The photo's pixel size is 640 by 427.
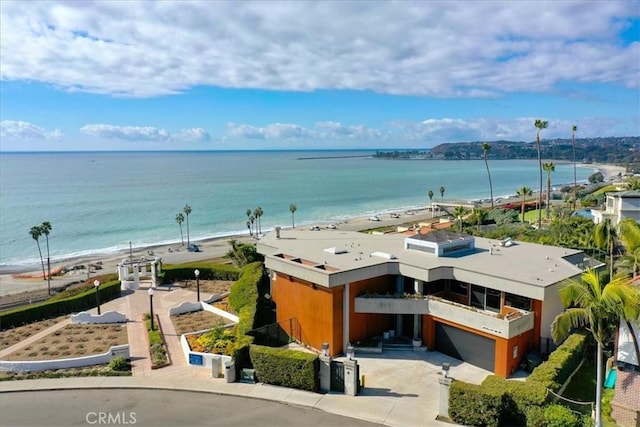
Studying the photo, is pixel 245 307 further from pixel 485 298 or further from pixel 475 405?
pixel 475 405

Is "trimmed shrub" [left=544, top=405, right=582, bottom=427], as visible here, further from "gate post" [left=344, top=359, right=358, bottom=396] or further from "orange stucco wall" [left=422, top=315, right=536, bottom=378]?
"gate post" [left=344, top=359, right=358, bottom=396]

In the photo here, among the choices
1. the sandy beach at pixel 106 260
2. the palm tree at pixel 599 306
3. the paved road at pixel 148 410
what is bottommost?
the sandy beach at pixel 106 260

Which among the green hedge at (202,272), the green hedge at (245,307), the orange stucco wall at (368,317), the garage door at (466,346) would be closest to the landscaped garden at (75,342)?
the green hedge at (245,307)

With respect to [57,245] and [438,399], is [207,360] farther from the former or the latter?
[57,245]

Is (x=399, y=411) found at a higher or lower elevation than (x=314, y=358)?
lower

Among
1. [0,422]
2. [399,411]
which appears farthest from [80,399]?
[399,411]

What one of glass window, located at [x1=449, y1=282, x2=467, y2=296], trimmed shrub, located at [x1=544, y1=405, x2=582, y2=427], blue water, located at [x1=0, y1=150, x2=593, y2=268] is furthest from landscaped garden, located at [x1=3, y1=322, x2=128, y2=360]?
blue water, located at [x1=0, y1=150, x2=593, y2=268]

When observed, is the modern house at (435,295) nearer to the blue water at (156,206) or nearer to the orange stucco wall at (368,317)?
the orange stucco wall at (368,317)
